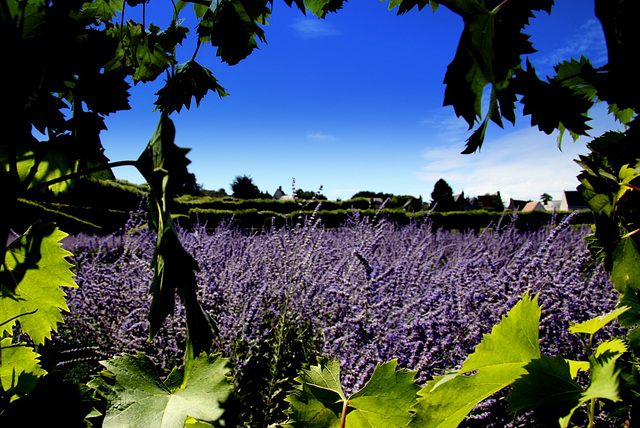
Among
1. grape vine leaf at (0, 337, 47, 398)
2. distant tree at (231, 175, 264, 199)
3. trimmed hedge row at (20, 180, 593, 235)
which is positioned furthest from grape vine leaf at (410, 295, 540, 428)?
distant tree at (231, 175, 264, 199)

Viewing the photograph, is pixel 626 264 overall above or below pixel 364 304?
above

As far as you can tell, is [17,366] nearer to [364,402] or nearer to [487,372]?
[364,402]

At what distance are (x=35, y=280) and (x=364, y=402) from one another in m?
0.77

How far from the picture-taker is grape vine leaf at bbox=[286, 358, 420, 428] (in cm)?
56

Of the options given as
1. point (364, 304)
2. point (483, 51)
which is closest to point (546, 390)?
point (483, 51)

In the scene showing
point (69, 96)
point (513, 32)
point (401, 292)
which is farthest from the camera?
point (401, 292)

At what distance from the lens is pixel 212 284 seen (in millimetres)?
2629

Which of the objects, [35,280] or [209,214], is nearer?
[35,280]

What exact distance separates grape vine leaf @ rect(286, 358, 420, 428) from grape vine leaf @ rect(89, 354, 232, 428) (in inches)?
5.3

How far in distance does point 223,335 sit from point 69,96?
179cm

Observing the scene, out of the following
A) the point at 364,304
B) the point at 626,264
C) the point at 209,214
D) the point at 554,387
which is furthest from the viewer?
the point at 209,214

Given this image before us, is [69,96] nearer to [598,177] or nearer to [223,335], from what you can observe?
[598,177]

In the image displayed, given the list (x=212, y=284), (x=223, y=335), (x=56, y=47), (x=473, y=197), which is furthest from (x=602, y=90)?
(x=473, y=197)

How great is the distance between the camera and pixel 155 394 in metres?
0.61
